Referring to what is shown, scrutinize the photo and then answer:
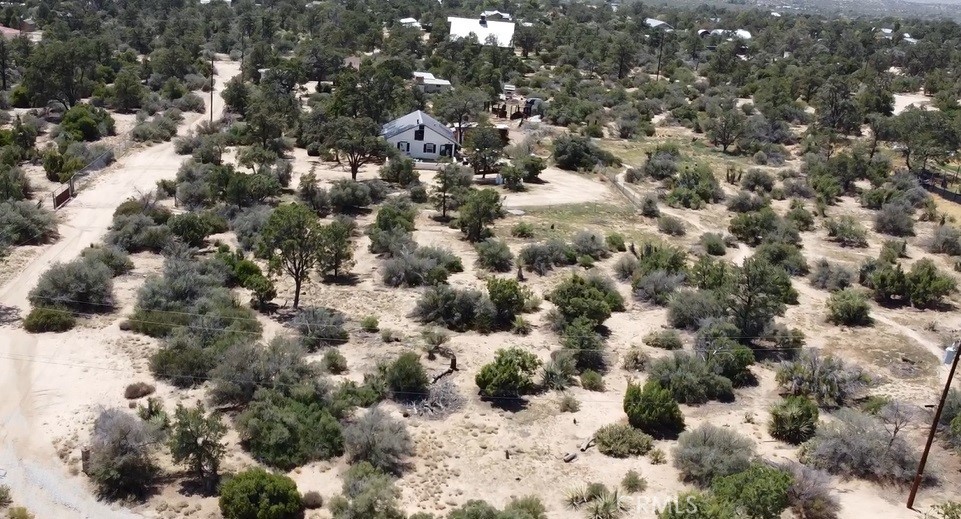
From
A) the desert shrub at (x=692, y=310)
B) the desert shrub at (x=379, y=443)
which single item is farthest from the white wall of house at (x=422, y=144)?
the desert shrub at (x=379, y=443)

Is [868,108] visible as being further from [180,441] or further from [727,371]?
[180,441]

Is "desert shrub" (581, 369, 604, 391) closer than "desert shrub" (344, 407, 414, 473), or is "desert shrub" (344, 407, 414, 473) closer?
"desert shrub" (344, 407, 414, 473)

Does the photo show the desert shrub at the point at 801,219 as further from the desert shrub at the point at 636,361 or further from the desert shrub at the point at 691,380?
the desert shrub at the point at 691,380

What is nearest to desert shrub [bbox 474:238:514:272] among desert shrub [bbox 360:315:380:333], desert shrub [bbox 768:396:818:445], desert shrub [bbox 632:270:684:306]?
desert shrub [bbox 632:270:684:306]

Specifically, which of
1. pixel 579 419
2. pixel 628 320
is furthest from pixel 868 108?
pixel 579 419

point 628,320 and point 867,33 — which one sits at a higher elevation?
point 867,33

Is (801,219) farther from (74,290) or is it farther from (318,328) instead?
(74,290)

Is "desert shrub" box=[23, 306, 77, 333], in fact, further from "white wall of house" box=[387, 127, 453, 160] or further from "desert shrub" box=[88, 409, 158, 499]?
"white wall of house" box=[387, 127, 453, 160]
